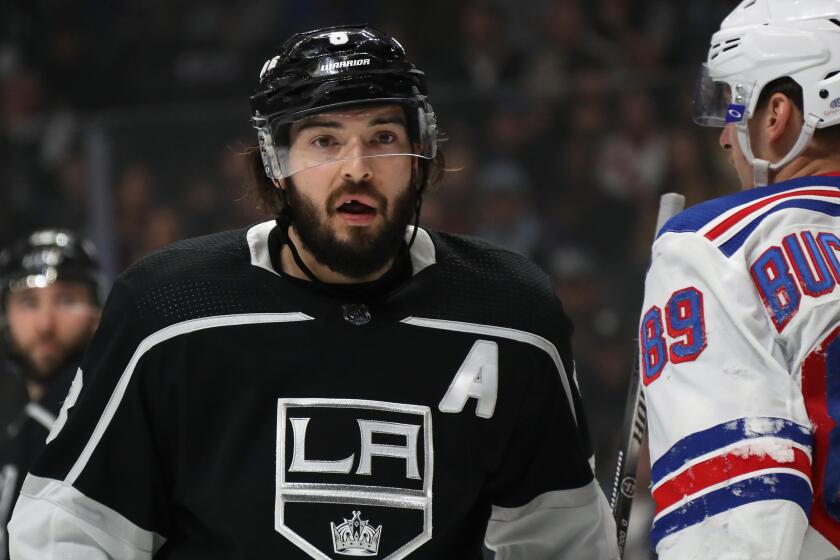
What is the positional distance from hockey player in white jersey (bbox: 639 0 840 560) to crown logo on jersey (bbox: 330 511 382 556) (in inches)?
17.5

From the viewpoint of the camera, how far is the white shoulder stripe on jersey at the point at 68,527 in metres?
1.86

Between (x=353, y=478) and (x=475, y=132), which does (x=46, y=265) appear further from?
(x=353, y=478)

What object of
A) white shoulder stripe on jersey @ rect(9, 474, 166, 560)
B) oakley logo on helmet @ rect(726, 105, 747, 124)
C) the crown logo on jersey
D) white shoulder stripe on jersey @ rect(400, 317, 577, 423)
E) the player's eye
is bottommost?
the crown logo on jersey

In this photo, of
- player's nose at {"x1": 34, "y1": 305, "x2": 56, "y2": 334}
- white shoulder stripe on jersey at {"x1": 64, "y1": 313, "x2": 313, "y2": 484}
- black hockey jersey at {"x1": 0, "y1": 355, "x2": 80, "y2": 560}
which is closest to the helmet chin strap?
white shoulder stripe on jersey at {"x1": 64, "y1": 313, "x2": 313, "y2": 484}

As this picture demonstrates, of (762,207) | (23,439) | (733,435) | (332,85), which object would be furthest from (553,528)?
(23,439)

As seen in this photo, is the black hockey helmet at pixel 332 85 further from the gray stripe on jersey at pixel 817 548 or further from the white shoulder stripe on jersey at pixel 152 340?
the gray stripe on jersey at pixel 817 548

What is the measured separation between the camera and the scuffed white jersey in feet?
5.03

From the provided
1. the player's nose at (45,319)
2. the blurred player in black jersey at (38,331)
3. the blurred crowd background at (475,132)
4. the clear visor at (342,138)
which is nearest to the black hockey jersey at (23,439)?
the blurred player in black jersey at (38,331)

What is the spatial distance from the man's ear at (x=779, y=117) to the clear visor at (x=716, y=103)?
1.6 inches

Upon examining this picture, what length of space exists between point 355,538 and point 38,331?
168 cm

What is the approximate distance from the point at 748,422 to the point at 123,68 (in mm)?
5183

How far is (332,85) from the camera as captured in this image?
6.37ft

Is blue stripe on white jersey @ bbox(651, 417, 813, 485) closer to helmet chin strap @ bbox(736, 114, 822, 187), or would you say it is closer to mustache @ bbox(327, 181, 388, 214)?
helmet chin strap @ bbox(736, 114, 822, 187)

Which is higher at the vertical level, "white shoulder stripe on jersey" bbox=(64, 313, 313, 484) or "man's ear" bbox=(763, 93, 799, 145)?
"man's ear" bbox=(763, 93, 799, 145)
